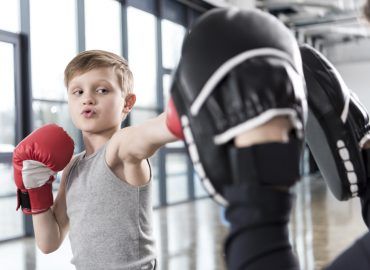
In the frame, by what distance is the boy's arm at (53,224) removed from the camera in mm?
1307

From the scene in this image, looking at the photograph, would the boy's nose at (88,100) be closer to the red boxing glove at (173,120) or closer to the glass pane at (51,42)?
the red boxing glove at (173,120)

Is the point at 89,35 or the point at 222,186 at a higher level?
the point at 89,35

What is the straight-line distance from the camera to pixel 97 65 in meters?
1.24

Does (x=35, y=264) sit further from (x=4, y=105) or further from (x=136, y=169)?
(x=136, y=169)

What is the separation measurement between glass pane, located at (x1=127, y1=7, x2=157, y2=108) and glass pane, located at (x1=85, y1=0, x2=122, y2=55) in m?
0.24

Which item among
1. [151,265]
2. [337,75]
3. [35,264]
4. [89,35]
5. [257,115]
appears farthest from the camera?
[89,35]

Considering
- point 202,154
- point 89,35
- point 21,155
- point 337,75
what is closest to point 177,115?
point 202,154

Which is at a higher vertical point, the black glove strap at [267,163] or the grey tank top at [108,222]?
the black glove strap at [267,163]

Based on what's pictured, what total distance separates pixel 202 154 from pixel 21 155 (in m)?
0.92

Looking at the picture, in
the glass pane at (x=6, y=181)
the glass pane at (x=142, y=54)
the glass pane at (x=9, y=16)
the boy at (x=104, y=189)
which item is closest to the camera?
the boy at (x=104, y=189)

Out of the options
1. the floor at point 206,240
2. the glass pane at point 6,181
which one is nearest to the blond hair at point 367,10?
the floor at point 206,240

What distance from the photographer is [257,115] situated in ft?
1.49

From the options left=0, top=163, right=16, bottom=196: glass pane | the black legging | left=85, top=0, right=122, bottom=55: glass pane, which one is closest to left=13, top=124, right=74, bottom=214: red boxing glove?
the black legging

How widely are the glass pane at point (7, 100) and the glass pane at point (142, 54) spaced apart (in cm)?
205
